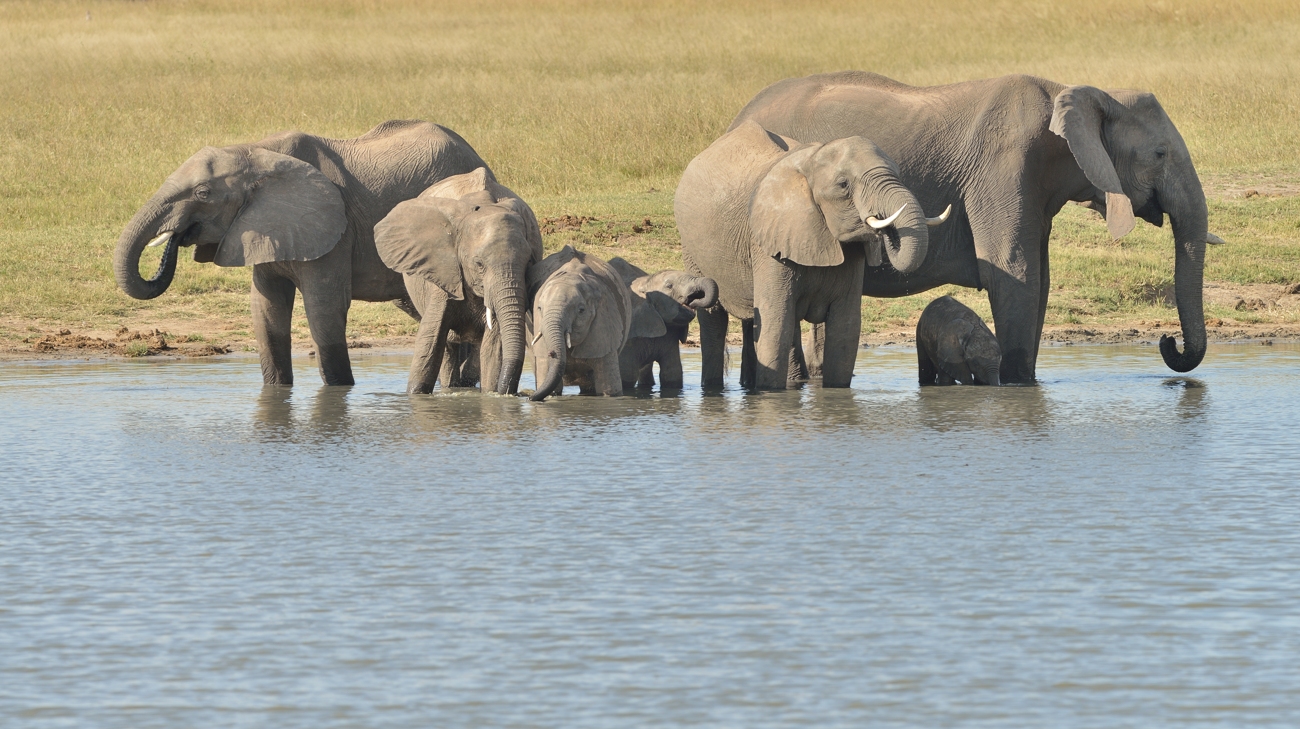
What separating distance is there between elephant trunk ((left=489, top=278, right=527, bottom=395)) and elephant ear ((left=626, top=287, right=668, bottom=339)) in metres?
1.23

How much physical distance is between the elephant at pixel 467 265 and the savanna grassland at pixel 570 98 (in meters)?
5.12

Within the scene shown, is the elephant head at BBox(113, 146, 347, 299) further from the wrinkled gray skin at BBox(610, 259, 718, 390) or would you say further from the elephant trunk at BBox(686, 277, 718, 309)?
the elephant trunk at BBox(686, 277, 718, 309)

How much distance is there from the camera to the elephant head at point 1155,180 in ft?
43.1

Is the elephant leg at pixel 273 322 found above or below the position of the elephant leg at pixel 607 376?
above

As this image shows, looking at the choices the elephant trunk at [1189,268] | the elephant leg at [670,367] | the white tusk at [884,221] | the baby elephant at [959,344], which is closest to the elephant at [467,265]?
the elephant leg at [670,367]

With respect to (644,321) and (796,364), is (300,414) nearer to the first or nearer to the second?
(644,321)

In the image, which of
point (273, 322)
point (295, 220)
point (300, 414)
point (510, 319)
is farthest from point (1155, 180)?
point (273, 322)

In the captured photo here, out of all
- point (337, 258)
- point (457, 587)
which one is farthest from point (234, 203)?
point (457, 587)

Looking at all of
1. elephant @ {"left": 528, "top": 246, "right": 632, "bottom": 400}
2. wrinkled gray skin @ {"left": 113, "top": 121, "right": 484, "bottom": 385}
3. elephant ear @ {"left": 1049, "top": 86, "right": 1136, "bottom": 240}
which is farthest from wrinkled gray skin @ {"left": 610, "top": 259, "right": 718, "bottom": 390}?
elephant ear @ {"left": 1049, "top": 86, "right": 1136, "bottom": 240}

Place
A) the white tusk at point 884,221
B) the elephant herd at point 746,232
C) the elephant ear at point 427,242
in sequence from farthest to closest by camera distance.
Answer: the elephant ear at point 427,242 → the elephant herd at point 746,232 → the white tusk at point 884,221

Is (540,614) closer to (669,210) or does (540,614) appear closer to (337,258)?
(337,258)

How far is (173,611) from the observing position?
21.0ft

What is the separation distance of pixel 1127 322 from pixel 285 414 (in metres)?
9.05

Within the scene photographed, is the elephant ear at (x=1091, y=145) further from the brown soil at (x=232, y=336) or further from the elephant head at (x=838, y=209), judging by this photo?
the brown soil at (x=232, y=336)
